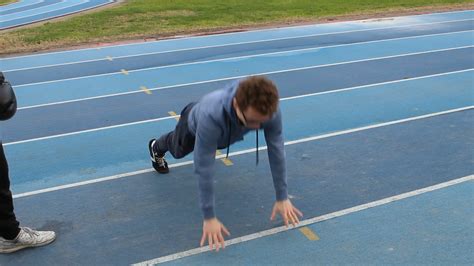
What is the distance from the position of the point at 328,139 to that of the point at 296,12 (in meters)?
11.6

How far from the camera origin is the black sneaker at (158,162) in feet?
15.6

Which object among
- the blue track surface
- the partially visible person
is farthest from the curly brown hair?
the partially visible person

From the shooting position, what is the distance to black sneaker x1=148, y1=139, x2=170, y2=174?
187 inches

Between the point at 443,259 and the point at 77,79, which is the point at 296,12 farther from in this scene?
the point at 443,259

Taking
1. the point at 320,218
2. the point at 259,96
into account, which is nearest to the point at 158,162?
the point at 320,218

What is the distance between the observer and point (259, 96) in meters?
2.55

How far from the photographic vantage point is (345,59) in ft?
31.4

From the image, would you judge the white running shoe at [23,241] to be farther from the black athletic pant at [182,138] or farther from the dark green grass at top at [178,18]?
the dark green grass at top at [178,18]

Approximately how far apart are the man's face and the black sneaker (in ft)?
6.84

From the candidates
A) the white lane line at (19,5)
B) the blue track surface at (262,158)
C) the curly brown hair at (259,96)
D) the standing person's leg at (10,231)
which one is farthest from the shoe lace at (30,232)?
the white lane line at (19,5)

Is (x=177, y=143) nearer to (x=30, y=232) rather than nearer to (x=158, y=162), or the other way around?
(x=158, y=162)

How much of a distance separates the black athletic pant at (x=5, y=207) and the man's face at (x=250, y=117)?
1725 mm

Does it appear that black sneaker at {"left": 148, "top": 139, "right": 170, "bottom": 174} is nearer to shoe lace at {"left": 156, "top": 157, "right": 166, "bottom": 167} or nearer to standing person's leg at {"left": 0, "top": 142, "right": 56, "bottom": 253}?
shoe lace at {"left": 156, "top": 157, "right": 166, "bottom": 167}

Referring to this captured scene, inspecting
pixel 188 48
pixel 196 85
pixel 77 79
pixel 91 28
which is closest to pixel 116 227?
pixel 196 85
